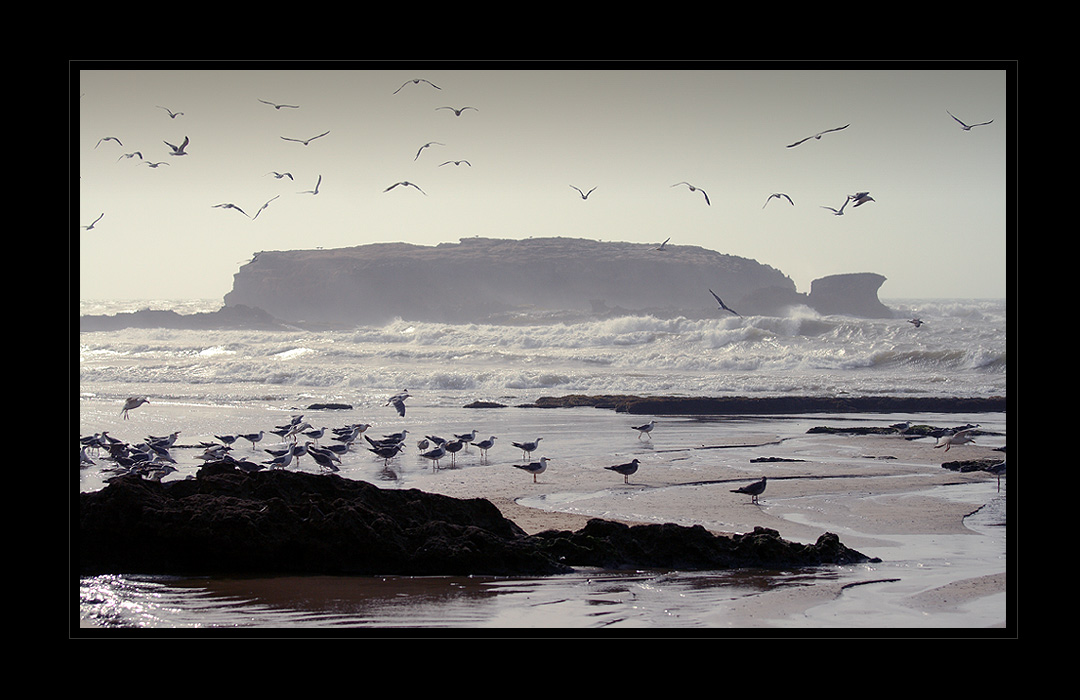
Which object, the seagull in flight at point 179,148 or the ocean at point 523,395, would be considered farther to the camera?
the seagull in flight at point 179,148

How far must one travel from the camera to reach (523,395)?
41.3 feet

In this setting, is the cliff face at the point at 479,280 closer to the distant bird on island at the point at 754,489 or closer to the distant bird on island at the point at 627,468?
the distant bird on island at the point at 627,468

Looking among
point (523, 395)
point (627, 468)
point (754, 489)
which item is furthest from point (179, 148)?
point (523, 395)

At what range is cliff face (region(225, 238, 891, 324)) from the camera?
21844mm

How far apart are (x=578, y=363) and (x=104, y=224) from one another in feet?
30.7

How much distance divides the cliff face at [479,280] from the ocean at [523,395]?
1.25 metres

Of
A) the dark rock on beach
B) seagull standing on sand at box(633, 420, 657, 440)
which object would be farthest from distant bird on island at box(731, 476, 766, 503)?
seagull standing on sand at box(633, 420, 657, 440)

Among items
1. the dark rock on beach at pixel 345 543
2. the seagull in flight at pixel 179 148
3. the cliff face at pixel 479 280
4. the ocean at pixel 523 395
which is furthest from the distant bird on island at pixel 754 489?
the cliff face at pixel 479 280

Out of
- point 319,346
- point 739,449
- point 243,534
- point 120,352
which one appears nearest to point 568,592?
point 243,534

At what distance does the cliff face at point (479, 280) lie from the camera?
21.8 metres

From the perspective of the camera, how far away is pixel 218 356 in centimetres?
1716
